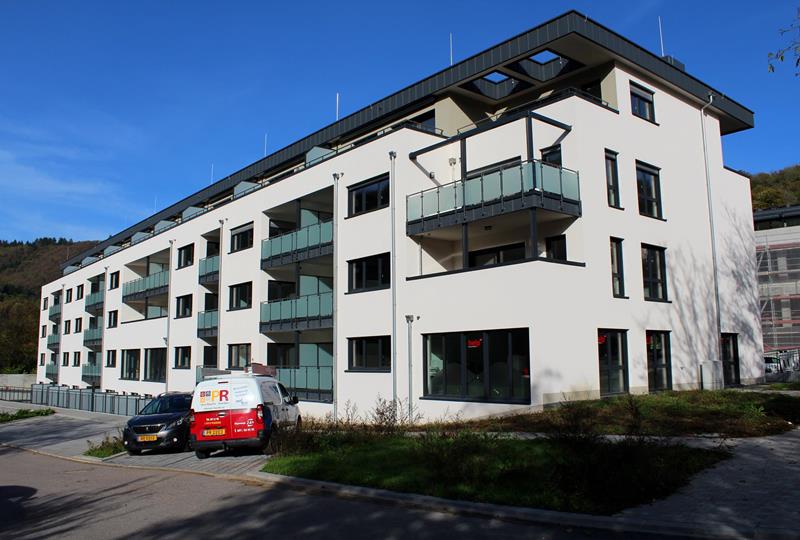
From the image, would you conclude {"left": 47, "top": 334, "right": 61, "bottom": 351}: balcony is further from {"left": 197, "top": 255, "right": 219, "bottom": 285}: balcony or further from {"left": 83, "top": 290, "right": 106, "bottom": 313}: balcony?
{"left": 197, "top": 255, "right": 219, "bottom": 285}: balcony

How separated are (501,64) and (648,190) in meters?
7.15

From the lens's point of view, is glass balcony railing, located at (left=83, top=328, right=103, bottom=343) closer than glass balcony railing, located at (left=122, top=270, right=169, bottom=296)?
No

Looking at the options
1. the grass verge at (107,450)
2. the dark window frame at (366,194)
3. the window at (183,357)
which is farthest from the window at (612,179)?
the window at (183,357)

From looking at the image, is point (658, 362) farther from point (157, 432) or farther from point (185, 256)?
point (185, 256)

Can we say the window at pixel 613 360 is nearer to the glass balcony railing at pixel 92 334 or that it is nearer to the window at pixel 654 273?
the window at pixel 654 273

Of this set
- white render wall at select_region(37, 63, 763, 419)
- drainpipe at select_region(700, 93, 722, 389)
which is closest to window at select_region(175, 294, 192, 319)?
white render wall at select_region(37, 63, 763, 419)

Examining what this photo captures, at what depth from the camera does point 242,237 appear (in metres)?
34.2

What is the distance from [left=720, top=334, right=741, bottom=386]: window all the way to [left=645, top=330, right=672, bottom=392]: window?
16.3 ft

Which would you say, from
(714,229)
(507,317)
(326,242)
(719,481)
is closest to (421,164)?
(326,242)

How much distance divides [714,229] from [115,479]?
24.3 m

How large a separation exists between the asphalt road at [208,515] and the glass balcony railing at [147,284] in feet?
98.2

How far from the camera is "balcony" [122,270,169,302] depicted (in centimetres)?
4181

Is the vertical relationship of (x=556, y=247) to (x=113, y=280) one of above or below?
below

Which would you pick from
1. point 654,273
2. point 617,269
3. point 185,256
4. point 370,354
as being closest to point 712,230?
point 654,273
